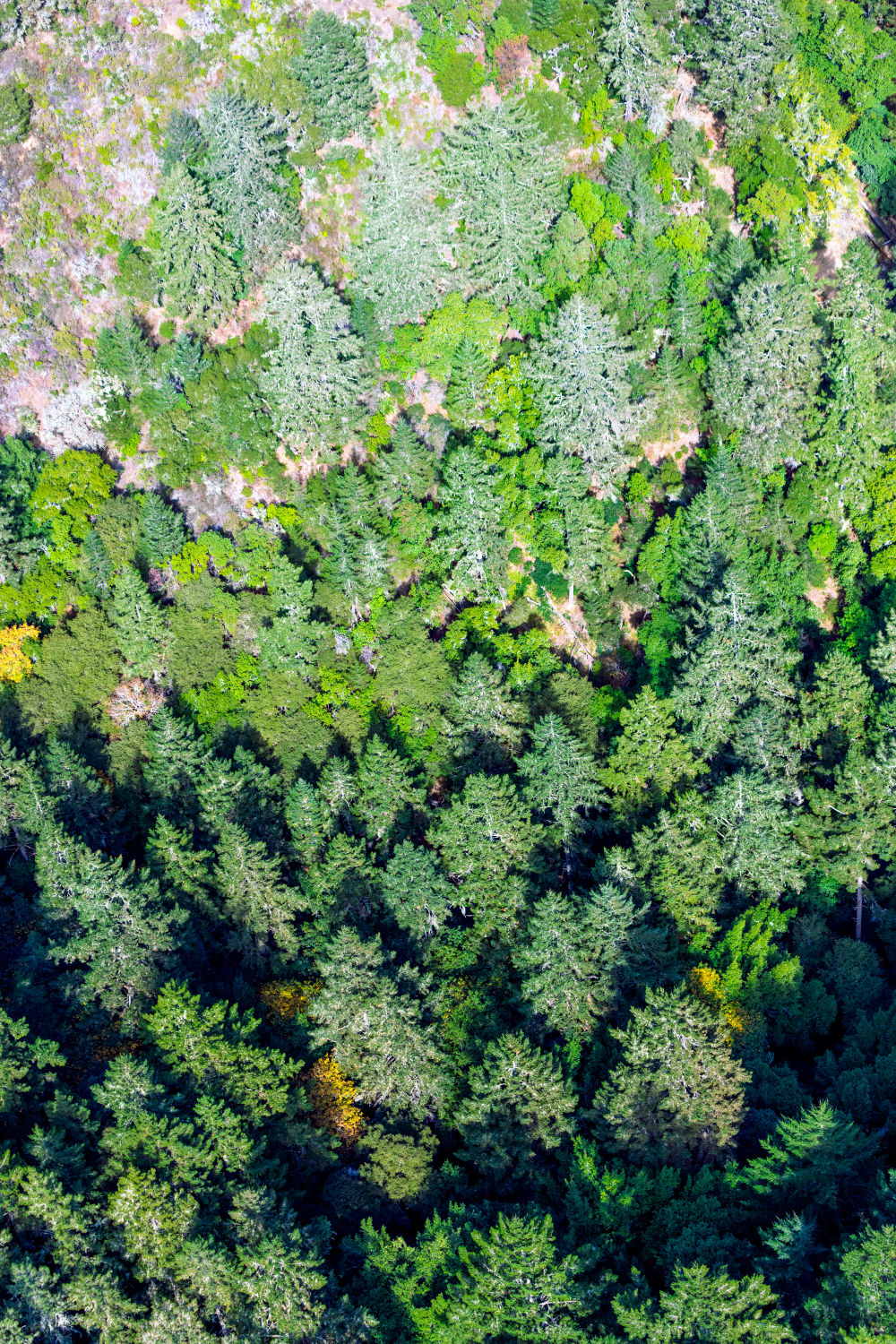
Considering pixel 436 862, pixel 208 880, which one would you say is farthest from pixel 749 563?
pixel 208 880

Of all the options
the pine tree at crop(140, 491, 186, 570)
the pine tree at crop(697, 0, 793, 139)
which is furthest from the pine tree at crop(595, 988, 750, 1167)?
the pine tree at crop(697, 0, 793, 139)

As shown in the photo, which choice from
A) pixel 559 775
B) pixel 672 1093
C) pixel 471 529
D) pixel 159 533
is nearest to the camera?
pixel 672 1093

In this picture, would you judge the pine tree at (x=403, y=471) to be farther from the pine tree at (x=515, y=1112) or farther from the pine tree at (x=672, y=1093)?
the pine tree at (x=672, y=1093)

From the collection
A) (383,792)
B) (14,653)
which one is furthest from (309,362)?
(383,792)

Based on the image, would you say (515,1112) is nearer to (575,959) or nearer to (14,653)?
(575,959)

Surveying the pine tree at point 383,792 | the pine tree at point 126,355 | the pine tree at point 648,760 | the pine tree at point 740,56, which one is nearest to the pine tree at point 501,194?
the pine tree at point 740,56

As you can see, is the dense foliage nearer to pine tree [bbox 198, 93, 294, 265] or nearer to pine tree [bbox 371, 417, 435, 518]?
pine tree [bbox 198, 93, 294, 265]
